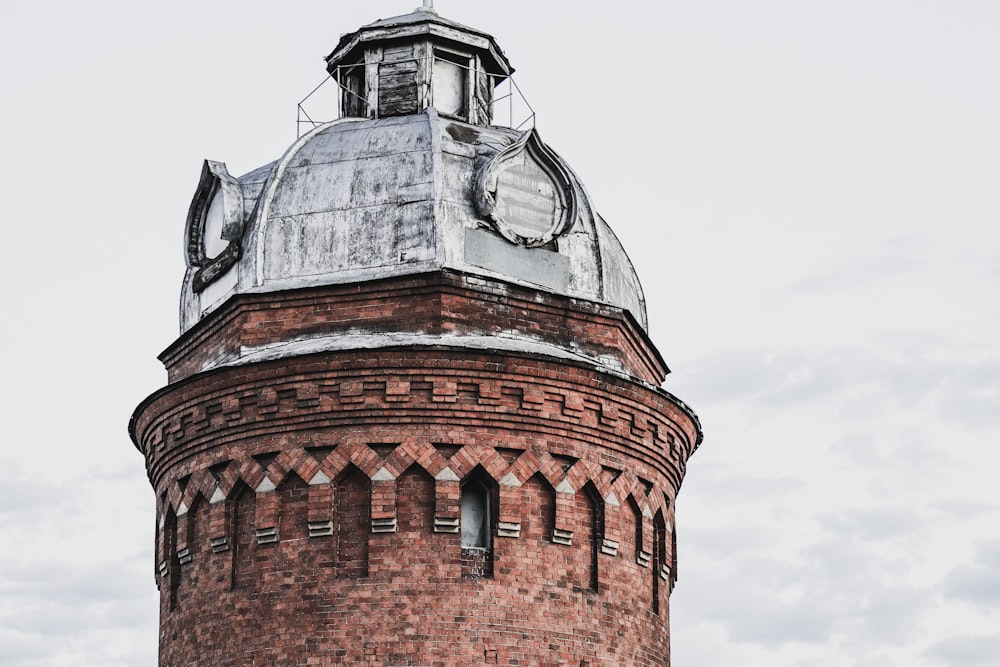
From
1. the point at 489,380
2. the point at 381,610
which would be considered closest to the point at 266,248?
the point at 489,380

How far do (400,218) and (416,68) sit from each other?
3.87 meters

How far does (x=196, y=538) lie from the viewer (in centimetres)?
2283

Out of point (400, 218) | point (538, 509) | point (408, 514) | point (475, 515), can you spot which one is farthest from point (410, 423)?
point (400, 218)

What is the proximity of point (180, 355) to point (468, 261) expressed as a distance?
4.04 metres

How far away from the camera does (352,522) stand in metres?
21.7

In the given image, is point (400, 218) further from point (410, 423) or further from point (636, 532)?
point (636, 532)

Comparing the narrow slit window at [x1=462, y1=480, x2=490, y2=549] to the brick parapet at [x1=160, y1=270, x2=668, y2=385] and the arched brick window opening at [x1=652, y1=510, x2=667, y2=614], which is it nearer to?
the brick parapet at [x1=160, y1=270, x2=668, y2=385]

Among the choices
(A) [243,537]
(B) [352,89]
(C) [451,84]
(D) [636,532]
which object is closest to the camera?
(A) [243,537]

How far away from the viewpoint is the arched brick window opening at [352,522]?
70.5ft

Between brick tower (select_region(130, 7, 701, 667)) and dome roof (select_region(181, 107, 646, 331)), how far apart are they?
3 centimetres

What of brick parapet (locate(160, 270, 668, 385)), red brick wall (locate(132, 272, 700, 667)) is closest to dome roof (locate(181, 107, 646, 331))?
brick parapet (locate(160, 270, 668, 385))

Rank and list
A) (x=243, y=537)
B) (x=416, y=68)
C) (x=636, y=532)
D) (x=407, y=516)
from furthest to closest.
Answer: (x=416, y=68), (x=636, y=532), (x=243, y=537), (x=407, y=516)

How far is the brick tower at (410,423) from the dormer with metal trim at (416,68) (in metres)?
1.56

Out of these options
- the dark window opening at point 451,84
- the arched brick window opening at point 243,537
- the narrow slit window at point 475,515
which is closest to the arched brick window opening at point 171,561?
the arched brick window opening at point 243,537
